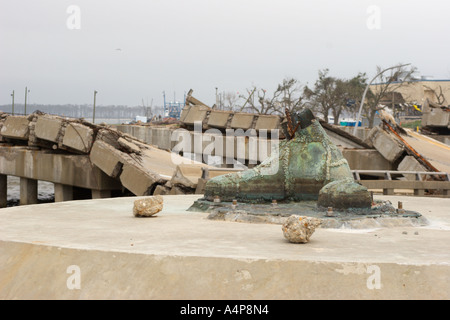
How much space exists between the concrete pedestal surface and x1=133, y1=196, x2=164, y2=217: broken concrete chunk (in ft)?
4.41

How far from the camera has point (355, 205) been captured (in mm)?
9656

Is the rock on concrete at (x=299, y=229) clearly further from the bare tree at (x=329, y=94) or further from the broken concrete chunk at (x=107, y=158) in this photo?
the bare tree at (x=329, y=94)

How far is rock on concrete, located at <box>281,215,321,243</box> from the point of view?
7410 millimetres

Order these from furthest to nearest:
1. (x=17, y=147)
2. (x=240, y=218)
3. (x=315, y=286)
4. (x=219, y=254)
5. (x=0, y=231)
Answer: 1. (x=17, y=147)
2. (x=240, y=218)
3. (x=0, y=231)
4. (x=219, y=254)
5. (x=315, y=286)

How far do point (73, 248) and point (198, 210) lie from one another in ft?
13.6

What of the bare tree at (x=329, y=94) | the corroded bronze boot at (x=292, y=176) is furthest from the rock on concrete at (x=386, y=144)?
the bare tree at (x=329, y=94)

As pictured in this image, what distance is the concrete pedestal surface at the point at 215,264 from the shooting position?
19.6 feet

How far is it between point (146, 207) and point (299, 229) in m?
3.14

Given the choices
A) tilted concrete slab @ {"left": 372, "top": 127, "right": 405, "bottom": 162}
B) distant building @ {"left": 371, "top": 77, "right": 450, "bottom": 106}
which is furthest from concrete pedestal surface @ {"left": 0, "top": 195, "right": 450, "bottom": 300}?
distant building @ {"left": 371, "top": 77, "right": 450, "bottom": 106}

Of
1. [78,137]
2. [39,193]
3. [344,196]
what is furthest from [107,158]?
[39,193]

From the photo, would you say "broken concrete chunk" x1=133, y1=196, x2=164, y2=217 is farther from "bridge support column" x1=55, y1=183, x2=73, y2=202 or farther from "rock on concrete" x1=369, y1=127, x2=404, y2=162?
"bridge support column" x1=55, y1=183, x2=73, y2=202

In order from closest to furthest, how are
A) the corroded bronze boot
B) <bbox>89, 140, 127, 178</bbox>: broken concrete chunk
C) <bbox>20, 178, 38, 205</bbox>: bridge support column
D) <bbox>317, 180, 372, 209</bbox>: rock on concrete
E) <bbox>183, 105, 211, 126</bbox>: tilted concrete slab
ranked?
<bbox>317, 180, 372, 209</bbox>: rock on concrete
the corroded bronze boot
<bbox>89, 140, 127, 178</bbox>: broken concrete chunk
<bbox>20, 178, 38, 205</bbox>: bridge support column
<bbox>183, 105, 211, 126</bbox>: tilted concrete slab
